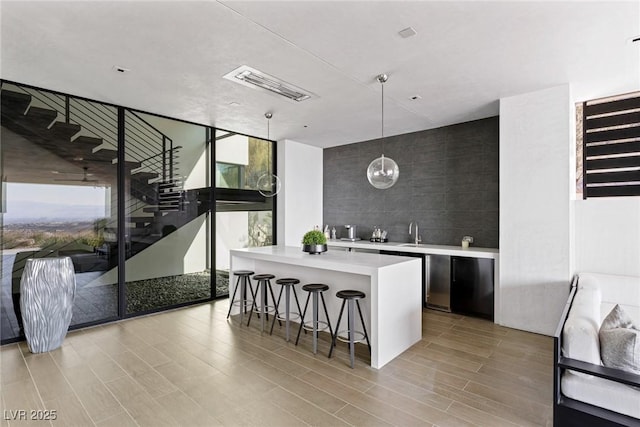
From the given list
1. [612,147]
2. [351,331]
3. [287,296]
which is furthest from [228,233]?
[612,147]

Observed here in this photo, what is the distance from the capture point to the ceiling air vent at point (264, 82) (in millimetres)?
3402

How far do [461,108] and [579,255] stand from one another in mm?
2432

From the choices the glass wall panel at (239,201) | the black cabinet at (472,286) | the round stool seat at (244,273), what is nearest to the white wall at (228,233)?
the glass wall panel at (239,201)

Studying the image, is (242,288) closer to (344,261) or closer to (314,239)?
(314,239)

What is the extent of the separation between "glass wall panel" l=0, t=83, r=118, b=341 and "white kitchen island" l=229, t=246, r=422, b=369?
6.93ft

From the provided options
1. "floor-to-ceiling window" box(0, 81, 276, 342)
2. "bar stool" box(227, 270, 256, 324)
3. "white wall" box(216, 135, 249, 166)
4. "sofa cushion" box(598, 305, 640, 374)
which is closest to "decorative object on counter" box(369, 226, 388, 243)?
"floor-to-ceiling window" box(0, 81, 276, 342)

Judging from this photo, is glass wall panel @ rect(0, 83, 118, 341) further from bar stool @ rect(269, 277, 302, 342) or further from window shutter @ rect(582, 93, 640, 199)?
window shutter @ rect(582, 93, 640, 199)

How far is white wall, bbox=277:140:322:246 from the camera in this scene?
21.4 ft

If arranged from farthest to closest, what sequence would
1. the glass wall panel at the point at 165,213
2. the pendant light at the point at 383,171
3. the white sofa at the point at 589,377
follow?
the glass wall panel at the point at 165,213 → the pendant light at the point at 383,171 → the white sofa at the point at 589,377

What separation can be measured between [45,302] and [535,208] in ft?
18.5

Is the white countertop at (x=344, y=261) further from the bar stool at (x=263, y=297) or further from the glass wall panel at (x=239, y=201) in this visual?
the glass wall panel at (x=239, y=201)

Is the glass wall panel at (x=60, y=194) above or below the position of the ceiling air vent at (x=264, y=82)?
below

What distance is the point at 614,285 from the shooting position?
354 centimetres

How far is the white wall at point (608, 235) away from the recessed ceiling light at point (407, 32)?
3.12m
